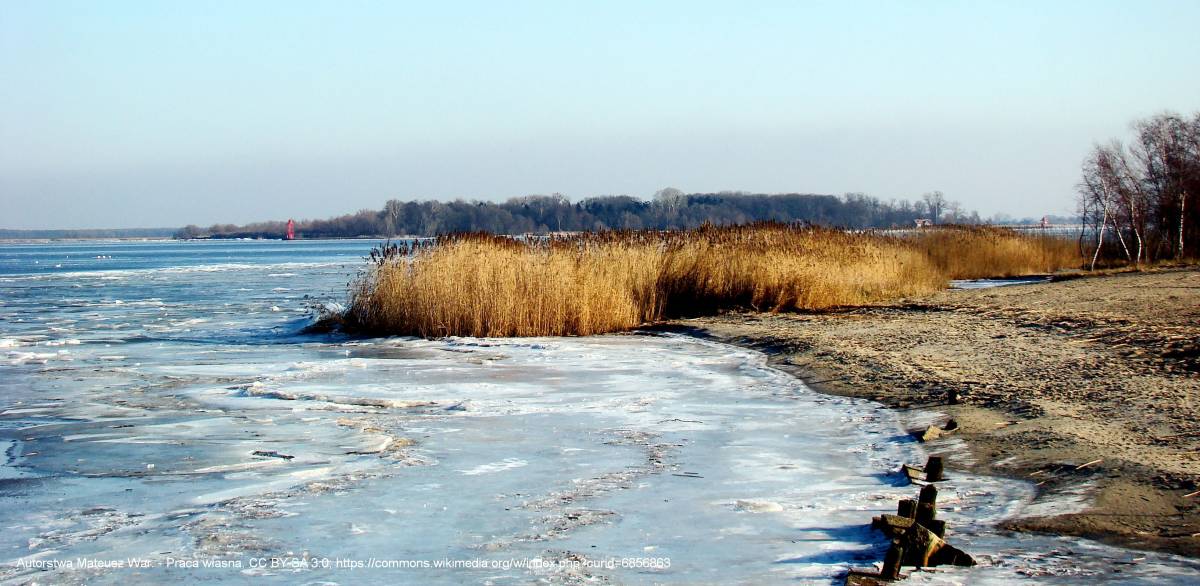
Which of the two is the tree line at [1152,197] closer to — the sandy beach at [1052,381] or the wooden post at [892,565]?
the sandy beach at [1052,381]

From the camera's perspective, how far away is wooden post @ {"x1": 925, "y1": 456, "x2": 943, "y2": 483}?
6.06 m

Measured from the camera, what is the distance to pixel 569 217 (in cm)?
5625

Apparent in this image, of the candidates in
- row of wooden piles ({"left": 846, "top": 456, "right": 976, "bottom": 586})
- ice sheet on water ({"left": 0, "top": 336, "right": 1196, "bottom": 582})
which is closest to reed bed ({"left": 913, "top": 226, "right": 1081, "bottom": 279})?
ice sheet on water ({"left": 0, "top": 336, "right": 1196, "bottom": 582})

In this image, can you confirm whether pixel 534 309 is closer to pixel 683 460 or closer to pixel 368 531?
pixel 683 460

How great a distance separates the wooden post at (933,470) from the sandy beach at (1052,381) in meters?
0.38

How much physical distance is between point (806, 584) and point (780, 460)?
98.5 inches

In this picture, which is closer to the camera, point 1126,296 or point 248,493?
point 248,493

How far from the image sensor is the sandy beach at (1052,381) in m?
5.49

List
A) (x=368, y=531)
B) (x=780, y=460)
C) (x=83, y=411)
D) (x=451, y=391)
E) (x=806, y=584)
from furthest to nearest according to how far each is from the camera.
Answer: (x=451, y=391)
(x=83, y=411)
(x=780, y=460)
(x=368, y=531)
(x=806, y=584)

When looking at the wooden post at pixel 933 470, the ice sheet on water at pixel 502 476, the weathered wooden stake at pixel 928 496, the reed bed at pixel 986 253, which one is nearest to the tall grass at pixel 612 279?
the ice sheet on water at pixel 502 476

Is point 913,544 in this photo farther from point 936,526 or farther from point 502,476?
point 502,476

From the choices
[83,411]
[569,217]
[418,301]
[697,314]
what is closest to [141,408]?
[83,411]

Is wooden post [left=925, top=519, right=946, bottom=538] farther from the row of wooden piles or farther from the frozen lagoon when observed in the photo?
the frozen lagoon

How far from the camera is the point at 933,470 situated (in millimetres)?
6082
